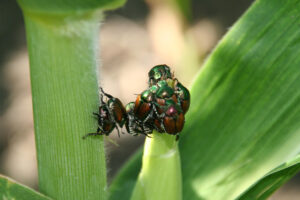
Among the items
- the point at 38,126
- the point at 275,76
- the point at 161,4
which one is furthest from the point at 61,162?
the point at 161,4

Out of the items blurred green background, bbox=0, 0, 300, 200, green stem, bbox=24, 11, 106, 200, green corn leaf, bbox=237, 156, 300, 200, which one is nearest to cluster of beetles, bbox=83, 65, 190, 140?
green stem, bbox=24, 11, 106, 200

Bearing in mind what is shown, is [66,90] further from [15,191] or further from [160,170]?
[160,170]

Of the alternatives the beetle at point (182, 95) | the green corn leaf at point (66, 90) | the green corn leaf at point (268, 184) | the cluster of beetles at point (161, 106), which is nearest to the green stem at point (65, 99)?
the green corn leaf at point (66, 90)

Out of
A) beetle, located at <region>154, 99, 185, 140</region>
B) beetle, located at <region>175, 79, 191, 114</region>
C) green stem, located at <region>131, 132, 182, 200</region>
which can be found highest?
beetle, located at <region>175, 79, 191, 114</region>

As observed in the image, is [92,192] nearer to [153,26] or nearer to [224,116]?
[224,116]

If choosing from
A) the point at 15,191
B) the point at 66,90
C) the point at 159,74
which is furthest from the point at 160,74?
the point at 15,191

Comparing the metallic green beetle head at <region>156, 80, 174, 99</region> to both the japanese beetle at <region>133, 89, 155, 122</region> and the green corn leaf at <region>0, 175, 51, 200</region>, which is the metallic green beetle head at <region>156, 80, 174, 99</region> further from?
the green corn leaf at <region>0, 175, 51, 200</region>
